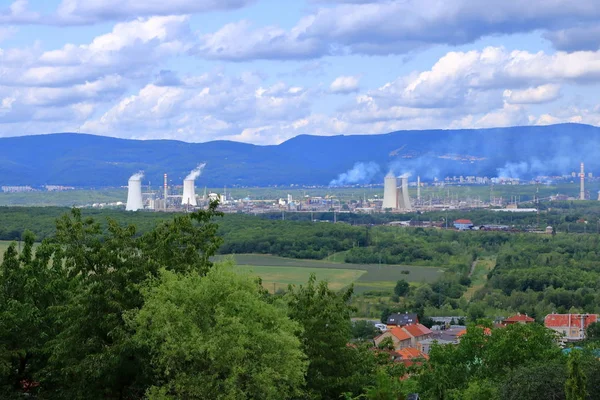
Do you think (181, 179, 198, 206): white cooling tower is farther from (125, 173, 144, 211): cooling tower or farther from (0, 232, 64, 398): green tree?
(0, 232, 64, 398): green tree

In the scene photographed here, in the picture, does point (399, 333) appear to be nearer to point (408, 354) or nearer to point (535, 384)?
point (408, 354)

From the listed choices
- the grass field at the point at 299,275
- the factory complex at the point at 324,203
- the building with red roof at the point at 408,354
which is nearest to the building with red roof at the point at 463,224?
the factory complex at the point at 324,203

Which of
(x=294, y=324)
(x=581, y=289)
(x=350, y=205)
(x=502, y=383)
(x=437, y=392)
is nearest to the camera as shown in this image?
(x=294, y=324)

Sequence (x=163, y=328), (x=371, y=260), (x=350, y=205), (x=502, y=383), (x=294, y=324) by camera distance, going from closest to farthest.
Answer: (x=163, y=328) → (x=294, y=324) → (x=502, y=383) → (x=371, y=260) → (x=350, y=205)

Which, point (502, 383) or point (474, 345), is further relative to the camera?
point (474, 345)

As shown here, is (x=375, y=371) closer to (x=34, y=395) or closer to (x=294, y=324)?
(x=294, y=324)

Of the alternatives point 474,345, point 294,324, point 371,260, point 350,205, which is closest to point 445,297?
point 371,260

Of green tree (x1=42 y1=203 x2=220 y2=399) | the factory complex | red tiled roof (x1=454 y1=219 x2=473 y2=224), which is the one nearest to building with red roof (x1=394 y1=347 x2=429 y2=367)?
green tree (x1=42 y1=203 x2=220 y2=399)
